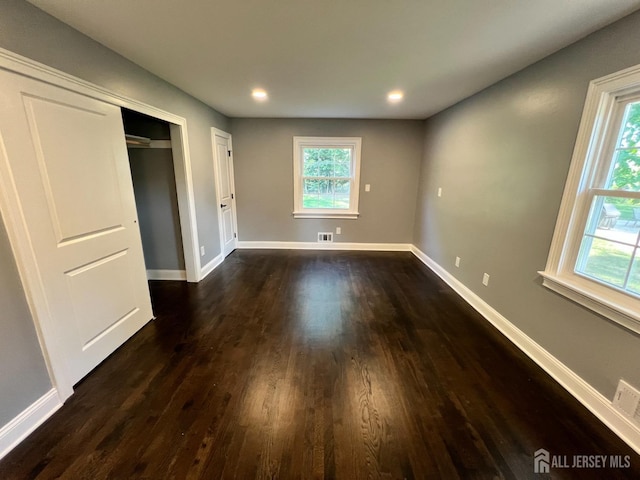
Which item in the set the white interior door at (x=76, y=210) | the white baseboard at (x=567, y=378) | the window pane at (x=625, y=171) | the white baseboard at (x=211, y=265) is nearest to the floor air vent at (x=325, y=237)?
the white baseboard at (x=211, y=265)

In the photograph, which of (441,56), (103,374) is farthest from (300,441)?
(441,56)

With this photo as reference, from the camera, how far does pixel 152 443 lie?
140 cm

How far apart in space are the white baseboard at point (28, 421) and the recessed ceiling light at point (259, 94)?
307cm

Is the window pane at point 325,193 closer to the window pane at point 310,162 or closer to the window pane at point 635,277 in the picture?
the window pane at point 310,162

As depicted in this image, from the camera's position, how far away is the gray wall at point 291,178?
4.51 metres

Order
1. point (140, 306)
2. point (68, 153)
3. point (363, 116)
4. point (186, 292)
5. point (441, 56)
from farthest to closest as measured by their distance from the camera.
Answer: point (363, 116) → point (186, 292) → point (140, 306) → point (441, 56) → point (68, 153)

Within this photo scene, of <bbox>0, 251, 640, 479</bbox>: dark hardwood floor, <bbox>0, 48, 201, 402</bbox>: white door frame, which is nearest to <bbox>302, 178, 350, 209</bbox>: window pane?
<bbox>0, 251, 640, 479</bbox>: dark hardwood floor

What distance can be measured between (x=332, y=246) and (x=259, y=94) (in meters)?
2.88

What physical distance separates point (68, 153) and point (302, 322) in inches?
86.8

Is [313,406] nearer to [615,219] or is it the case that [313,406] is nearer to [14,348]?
[14,348]

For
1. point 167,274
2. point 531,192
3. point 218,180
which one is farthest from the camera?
point 218,180

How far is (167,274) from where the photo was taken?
11.6ft

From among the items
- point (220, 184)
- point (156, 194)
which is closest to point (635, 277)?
point (156, 194)

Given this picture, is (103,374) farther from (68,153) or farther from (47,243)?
(68,153)
